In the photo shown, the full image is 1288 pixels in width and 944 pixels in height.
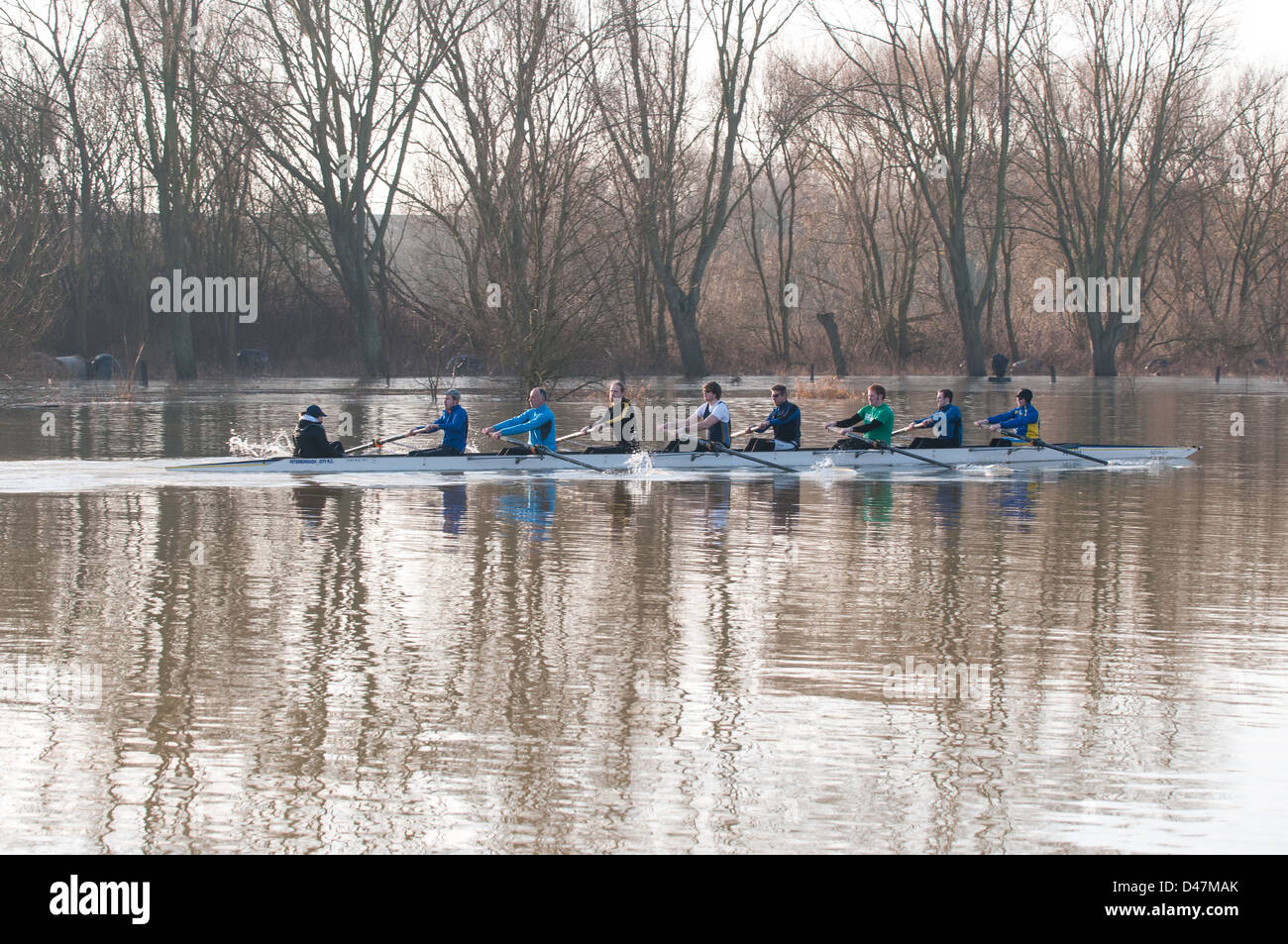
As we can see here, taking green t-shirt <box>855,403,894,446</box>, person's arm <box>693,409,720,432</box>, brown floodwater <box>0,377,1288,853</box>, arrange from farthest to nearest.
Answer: green t-shirt <box>855,403,894,446</box> → person's arm <box>693,409,720,432</box> → brown floodwater <box>0,377,1288,853</box>

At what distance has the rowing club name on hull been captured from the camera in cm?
4481

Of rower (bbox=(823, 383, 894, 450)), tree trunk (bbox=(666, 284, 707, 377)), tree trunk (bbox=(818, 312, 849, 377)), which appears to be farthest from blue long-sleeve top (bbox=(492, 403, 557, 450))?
tree trunk (bbox=(818, 312, 849, 377))

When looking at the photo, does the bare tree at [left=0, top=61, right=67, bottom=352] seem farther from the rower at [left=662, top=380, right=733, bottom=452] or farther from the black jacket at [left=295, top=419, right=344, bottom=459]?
the rower at [left=662, top=380, right=733, bottom=452]

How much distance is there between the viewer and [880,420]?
20.9m

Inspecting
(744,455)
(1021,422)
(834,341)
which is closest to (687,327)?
(834,341)

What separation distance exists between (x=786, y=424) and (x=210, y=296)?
33.1 metres

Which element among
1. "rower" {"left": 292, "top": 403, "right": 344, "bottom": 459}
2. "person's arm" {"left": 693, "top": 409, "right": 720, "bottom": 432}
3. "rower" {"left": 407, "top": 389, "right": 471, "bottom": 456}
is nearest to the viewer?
"rower" {"left": 292, "top": 403, "right": 344, "bottom": 459}

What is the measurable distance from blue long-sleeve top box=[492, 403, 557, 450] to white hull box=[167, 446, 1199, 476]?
0.26 metres

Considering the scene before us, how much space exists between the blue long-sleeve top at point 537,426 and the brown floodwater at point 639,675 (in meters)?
2.46

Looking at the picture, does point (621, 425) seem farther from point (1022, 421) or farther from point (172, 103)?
point (172, 103)

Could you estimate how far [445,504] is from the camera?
1677 centimetres

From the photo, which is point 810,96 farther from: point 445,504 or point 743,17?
point 445,504

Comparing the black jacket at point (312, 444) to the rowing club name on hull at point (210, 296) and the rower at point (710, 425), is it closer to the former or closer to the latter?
the rower at point (710, 425)
